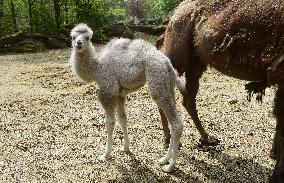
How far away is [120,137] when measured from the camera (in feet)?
20.9

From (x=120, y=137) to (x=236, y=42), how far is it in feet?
7.79

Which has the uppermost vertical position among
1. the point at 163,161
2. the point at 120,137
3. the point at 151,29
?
the point at 163,161

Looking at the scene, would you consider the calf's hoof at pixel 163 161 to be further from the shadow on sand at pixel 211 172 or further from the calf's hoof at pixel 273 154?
the calf's hoof at pixel 273 154

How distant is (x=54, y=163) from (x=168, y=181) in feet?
4.83

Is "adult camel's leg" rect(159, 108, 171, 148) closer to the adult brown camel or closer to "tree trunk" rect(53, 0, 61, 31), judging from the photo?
the adult brown camel

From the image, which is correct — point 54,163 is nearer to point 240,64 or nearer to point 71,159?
point 71,159

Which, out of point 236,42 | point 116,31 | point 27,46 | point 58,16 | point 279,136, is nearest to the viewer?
point 279,136

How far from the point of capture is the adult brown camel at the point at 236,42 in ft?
14.6

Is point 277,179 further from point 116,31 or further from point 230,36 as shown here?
point 116,31

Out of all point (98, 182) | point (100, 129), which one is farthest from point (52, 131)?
point (98, 182)

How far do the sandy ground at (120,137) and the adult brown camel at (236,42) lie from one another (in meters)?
0.52

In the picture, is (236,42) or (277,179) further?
(236,42)

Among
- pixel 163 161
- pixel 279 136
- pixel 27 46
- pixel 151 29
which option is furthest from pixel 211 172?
pixel 151 29

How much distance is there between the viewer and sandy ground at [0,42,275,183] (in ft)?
17.0
